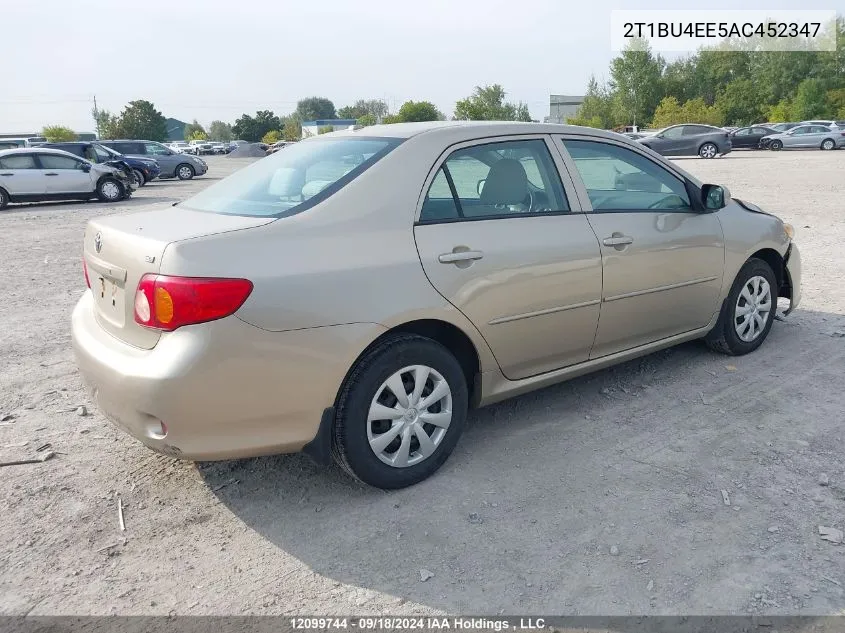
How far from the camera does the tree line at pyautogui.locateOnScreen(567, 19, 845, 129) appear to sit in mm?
64312

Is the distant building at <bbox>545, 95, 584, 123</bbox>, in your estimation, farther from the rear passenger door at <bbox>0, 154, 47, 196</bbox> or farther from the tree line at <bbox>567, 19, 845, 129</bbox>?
the rear passenger door at <bbox>0, 154, 47, 196</bbox>

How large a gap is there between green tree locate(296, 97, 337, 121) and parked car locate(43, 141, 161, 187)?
130m

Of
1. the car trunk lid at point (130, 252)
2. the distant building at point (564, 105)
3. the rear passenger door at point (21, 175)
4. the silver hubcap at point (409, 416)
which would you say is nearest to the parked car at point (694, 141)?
the rear passenger door at point (21, 175)

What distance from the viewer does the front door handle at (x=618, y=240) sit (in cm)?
427

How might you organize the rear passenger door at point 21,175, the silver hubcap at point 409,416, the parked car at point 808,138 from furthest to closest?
the parked car at point 808,138
the rear passenger door at point 21,175
the silver hubcap at point 409,416

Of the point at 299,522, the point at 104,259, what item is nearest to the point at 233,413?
the point at 299,522

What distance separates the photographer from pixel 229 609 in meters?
2.77

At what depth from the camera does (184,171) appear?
31031mm

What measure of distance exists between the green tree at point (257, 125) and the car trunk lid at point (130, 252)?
111 m

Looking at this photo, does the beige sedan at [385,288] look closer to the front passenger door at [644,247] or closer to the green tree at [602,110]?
the front passenger door at [644,247]

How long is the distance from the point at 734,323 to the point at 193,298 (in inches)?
152

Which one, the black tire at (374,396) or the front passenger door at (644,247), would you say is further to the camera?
the front passenger door at (644,247)

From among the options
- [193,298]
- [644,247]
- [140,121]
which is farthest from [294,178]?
[140,121]

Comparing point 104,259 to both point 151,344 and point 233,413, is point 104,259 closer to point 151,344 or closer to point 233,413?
point 151,344
